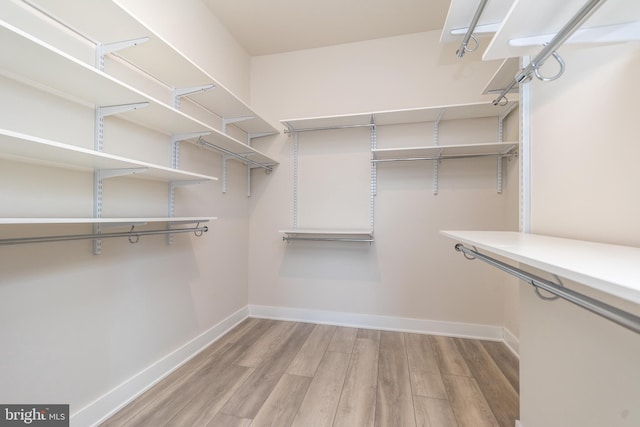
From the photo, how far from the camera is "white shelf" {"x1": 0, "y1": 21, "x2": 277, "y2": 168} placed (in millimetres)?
864

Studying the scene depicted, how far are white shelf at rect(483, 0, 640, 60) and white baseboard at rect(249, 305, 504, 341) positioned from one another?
7.31ft

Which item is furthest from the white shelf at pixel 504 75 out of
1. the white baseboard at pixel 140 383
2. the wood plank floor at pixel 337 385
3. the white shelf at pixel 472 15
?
the white baseboard at pixel 140 383

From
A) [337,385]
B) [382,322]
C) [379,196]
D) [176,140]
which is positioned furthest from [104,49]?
[382,322]

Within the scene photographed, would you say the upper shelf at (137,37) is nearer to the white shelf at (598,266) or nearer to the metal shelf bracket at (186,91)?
the metal shelf bracket at (186,91)

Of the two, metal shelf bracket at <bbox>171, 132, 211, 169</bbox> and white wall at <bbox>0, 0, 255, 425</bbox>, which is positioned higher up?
metal shelf bracket at <bbox>171, 132, 211, 169</bbox>

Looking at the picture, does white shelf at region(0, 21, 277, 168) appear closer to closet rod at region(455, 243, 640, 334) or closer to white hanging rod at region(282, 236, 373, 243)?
white hanging rod at region(282, 236, 373, 243)

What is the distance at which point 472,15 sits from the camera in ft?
4.52

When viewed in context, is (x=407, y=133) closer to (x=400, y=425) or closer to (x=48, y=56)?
(x=400, y=425)

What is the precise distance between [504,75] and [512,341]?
1.98 m

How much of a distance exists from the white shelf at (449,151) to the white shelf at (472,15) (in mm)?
832

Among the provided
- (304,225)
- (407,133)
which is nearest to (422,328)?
(304,225)

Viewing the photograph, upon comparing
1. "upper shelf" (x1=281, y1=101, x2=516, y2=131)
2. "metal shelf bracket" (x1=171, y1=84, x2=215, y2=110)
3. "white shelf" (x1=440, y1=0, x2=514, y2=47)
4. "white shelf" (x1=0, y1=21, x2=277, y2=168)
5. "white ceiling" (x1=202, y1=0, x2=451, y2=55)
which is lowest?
"white shelf" (x1=0, y1=21, x2=277, y2=168)

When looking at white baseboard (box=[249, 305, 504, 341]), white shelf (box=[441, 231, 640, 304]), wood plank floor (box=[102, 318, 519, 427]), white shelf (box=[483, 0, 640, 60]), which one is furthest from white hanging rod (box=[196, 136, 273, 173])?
white shelf (box=[441, 231, 640, 304])

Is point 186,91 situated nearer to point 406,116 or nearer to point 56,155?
point 56,155
